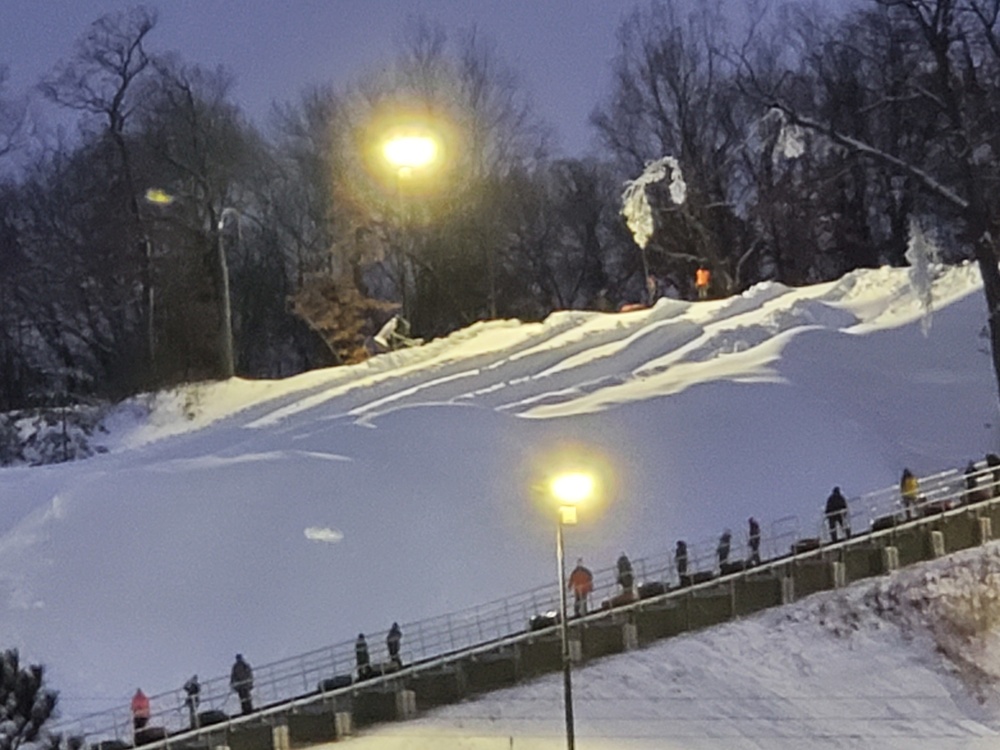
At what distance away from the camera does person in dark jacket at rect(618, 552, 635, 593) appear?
912 inches

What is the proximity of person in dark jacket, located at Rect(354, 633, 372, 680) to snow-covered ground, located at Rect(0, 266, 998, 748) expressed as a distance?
1407mm

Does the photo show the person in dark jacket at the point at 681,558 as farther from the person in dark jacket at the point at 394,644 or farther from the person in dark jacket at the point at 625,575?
the person in dark jacket at the point at 394,644

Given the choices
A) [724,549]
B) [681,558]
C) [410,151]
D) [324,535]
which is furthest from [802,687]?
[410,151]

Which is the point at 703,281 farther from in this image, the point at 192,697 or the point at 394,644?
the point at 192,697

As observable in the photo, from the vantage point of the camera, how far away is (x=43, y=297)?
2165 inches

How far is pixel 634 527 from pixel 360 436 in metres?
6.40

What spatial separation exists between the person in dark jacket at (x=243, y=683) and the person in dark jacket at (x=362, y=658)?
152 centimetres

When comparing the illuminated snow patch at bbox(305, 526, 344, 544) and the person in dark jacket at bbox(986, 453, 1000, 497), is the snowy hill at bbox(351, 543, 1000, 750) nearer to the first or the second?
the person in dark jacket at bbox(986, 453, 1000, 497)

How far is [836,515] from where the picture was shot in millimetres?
25562

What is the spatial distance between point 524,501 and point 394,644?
23.3ft

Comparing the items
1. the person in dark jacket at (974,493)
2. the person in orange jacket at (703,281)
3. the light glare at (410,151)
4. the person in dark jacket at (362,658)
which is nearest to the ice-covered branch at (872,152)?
the person in dark jacket at (974,493)

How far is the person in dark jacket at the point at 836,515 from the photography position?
25.4 metres

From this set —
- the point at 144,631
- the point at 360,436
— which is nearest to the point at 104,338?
the point at 360,436

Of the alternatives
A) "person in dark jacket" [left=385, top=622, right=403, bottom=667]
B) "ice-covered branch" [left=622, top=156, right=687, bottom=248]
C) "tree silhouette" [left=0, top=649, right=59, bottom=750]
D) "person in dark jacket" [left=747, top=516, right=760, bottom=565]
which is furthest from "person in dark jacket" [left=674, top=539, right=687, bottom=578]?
"ice-covered branch" [left=622, top=156, right=687, bottom=248]
